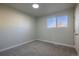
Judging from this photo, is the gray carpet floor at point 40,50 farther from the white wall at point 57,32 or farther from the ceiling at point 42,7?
the ceiling at point 42,7

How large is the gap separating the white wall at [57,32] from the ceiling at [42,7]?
87 mm

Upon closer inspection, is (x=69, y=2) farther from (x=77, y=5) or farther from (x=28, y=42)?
(x=28, y=42)

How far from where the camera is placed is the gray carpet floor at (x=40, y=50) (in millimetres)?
1611

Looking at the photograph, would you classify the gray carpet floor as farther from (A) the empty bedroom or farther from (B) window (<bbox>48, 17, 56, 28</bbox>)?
(B) window (<bbox>48, 17, 56, 28</bbox>)

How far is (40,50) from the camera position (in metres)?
1.67

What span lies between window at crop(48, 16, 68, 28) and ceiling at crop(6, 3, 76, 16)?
15cm

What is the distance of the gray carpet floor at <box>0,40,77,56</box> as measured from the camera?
161 cm

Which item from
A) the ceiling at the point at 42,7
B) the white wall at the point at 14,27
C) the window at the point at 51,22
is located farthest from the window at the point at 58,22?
the white wall at the point at 14,27

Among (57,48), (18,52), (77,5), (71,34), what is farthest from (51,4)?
(18,52)

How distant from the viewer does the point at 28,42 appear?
1.70 m

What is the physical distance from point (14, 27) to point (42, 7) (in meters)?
0.70

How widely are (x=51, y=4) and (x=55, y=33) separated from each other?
597 mm

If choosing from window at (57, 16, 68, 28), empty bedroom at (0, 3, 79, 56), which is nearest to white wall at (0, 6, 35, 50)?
empty bedroom at (0, 3, 79, 56)

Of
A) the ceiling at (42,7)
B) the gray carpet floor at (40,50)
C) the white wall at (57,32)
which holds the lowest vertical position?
the gray carpet floor at (40,50)
